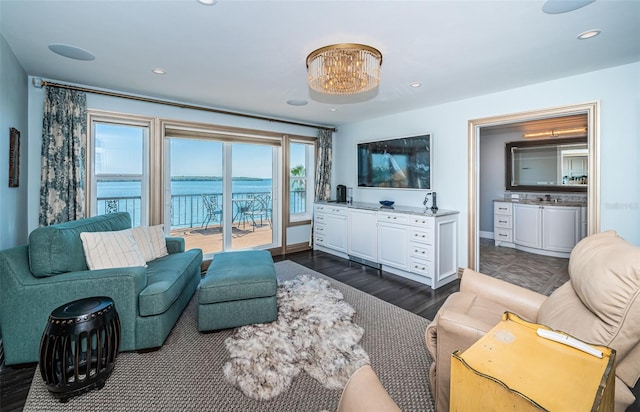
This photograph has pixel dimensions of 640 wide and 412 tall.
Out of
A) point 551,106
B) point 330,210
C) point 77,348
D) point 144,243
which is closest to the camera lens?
point 77,348

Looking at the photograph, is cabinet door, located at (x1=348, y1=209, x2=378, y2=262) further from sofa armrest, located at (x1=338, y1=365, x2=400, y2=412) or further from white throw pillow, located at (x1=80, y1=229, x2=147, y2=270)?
sofa armrest, located at (x1=338, y1=365, x2=400, y2=412)

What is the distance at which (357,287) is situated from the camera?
3.50m

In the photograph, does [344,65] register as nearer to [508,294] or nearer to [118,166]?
[508,294]

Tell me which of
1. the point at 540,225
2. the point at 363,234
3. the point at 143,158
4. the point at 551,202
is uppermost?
the point at 143,158

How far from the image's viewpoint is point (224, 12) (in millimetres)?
1873

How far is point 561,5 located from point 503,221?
4.64 metres

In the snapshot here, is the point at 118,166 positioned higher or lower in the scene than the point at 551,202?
higher

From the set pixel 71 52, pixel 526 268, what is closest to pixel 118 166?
pixel 71 52

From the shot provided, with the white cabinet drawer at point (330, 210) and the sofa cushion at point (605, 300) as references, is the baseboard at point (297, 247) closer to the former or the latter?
the white cabinet drawer at point (330, 210)

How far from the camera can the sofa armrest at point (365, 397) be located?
2.65ft

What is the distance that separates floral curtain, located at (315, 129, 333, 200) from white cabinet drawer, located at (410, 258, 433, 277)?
2.35 m

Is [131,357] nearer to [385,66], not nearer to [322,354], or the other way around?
[322,354]

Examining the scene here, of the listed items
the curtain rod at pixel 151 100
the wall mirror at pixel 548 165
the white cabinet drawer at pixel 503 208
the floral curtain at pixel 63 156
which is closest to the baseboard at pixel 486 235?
the white cabinet drawer at pixel 503 208

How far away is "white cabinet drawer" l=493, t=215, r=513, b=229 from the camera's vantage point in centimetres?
549
